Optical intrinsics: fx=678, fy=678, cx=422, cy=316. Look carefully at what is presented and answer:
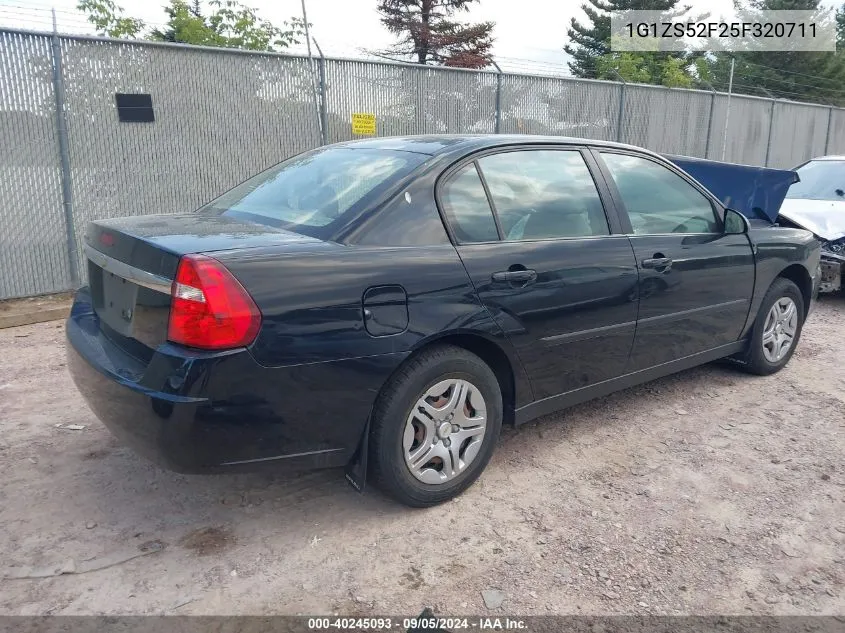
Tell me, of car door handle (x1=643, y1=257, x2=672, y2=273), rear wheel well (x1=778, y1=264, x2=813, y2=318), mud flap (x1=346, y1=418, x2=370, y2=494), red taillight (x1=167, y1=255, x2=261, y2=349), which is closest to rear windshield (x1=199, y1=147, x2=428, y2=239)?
red taillight (x1=167, y1=255, x2=261, y2=349)

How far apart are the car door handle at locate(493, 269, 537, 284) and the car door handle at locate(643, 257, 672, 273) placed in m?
0.86

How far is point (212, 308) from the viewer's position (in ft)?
7.76

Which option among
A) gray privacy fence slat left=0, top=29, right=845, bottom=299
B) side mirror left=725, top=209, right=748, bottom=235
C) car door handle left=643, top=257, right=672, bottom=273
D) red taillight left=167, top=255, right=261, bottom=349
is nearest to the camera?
red taillight left=167, top=255, right=261, bottom=349

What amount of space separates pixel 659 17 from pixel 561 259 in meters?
38.2

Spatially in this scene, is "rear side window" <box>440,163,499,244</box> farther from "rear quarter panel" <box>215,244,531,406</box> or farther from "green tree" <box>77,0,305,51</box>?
"green tree" <box>77,0,305,51</box>

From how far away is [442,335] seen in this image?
285 centimetres

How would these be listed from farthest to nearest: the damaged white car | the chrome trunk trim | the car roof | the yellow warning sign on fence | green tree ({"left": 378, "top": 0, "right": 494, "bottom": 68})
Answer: green tree ({"left": 378, "top": 0, "right": 494, "bottom": 68})
the yellow warning sign on fence
the damaged white car
the car roof
the chrome trunk trim

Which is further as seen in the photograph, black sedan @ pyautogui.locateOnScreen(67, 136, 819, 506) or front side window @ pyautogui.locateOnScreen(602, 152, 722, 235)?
front side window @ pyautogui.locateOnScreen(602, 152, 722, 235)

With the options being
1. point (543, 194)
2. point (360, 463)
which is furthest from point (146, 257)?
point (543, 194)

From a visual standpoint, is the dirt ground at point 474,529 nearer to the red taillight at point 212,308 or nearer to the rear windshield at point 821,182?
the red taillight at point 212,308

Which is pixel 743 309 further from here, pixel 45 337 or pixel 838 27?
pixel 838 27

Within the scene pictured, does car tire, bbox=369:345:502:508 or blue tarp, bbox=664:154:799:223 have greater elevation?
blue tarp, bbox=664:154:799:223

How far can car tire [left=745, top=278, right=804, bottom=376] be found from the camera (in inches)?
182

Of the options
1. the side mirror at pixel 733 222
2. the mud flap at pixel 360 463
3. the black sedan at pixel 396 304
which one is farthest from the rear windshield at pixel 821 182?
the mud flap at pixel 360 463
